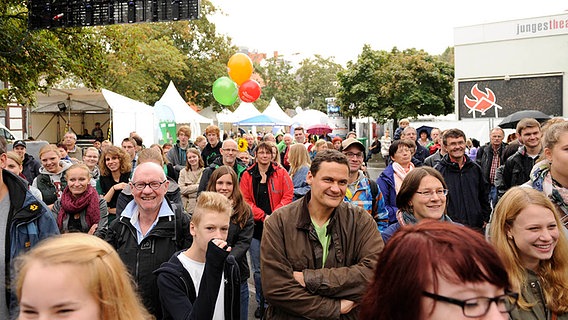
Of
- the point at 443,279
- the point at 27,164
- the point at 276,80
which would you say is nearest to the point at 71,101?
the point at 27,164

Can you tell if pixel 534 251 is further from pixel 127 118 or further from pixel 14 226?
pixel 127 118

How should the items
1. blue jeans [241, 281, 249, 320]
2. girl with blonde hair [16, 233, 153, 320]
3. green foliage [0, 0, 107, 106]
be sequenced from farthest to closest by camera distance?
green foliage [0, 0, 107, 106], blue jeans [241, 281, 249, 320], girl with blonde hair [16, 233, 153, 320]

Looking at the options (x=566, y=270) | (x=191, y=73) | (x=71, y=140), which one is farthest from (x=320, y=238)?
(x=191, y=73)

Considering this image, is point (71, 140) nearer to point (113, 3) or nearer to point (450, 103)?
point (113, 3)

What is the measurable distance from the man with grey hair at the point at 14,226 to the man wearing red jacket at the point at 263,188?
12.0ft

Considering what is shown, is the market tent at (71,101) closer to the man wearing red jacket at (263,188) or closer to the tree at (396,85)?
the man wearing red jacket at (263,188)

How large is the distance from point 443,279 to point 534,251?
5.54 ft

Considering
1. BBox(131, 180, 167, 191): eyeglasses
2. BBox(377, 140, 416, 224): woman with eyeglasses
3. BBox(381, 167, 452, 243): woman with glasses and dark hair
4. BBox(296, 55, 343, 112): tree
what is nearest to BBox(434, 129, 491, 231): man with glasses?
BBox(377, 140, 416, 224): woman with eyeglasses

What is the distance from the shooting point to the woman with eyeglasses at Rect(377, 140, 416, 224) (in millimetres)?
5539

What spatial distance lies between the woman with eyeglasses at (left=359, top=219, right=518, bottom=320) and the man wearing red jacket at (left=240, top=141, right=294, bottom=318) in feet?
16.9

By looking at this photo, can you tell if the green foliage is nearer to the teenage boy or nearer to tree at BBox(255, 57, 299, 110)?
the teenage boy

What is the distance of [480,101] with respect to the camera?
1155 inches

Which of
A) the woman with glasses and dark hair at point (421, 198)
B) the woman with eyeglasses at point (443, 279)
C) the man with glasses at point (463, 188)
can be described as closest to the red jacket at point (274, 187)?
the man with glasses at point (463, 188)

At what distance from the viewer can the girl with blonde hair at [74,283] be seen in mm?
1590
